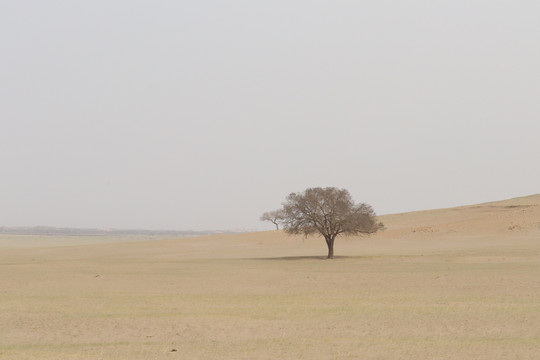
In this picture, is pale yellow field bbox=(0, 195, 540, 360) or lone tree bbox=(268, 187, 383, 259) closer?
pale yellow field bbox=(0, 195, 540, 360)

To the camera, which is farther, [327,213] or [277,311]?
[327,213]

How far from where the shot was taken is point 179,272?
38.3 metres

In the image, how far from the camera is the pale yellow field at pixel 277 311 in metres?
15.5

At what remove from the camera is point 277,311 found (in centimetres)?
2136

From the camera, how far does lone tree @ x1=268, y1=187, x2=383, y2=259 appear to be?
1981 inches

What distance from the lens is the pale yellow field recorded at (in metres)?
15.5

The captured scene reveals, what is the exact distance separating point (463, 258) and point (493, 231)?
30.5 m

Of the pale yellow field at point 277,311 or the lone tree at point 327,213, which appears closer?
the pale yellow field at point 277,311

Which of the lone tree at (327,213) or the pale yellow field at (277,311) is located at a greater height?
the lone tree at (327,213)

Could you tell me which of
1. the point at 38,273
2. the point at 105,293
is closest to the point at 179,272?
the point at 38,273

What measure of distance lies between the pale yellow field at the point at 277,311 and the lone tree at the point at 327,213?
9214 mm

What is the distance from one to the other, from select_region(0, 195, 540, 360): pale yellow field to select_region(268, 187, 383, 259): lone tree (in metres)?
9.21

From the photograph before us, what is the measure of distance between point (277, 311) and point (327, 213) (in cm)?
2957

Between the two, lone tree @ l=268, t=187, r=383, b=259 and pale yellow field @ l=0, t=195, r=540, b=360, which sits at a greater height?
lone tree @ l=268, t=187, r=383, b=259
